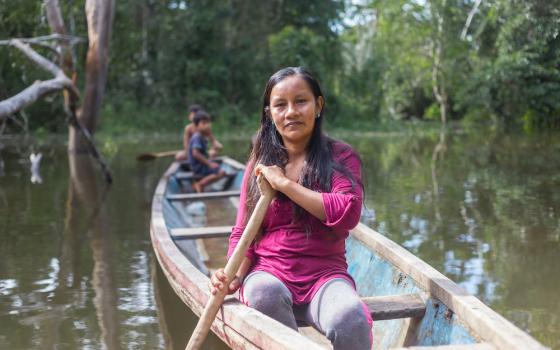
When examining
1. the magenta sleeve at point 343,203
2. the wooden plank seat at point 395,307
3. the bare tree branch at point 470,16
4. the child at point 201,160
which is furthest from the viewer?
the bare tree branch at point 470,16

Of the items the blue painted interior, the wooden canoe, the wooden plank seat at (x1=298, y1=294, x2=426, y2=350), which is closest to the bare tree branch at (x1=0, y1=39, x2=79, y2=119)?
the wooden canoe

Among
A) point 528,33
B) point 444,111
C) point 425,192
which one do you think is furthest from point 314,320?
point 444,111

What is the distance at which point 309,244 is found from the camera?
7.30 feet

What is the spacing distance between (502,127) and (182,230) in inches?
645

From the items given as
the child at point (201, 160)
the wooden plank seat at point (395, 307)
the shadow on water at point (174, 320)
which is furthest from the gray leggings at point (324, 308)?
the child at point (201, 160)

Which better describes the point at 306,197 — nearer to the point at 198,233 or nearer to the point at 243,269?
the point at 243,269

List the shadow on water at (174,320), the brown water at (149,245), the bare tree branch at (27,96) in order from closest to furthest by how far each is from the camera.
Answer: the shadow on water at (174,320), the brown water at (149,245), the bare tree branch at (27,96)

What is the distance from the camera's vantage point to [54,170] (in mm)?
10805

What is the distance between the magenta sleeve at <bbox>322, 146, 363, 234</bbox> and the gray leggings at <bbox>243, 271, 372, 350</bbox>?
7.9 inches

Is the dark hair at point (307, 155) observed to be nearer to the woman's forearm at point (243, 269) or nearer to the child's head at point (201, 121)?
the woman's forearm at point (243, 269)

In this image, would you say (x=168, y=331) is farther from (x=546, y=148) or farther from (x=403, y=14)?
(x=403, y=14)

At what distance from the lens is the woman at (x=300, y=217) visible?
213 cm

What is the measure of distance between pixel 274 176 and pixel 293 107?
0.25 m

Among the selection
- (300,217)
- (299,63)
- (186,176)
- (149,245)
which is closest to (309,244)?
(300,217)
